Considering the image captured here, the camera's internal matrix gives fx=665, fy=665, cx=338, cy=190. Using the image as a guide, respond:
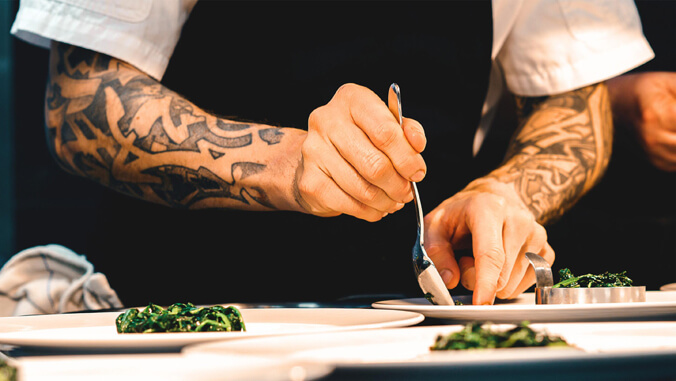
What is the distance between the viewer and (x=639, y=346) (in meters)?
0.51

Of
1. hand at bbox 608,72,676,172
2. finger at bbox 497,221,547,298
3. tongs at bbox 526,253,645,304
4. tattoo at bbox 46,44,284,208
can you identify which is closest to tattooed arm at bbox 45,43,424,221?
tattoo at bbox 46,44,284,208

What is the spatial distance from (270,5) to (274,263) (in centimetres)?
66

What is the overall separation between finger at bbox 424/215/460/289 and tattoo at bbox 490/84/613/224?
37cm

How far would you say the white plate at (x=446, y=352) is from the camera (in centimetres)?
32

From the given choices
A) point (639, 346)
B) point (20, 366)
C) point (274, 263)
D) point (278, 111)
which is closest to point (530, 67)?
point (278, 111)

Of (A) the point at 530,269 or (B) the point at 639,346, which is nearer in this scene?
(B) the point at 639,346

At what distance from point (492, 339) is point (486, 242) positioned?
0.60 meters

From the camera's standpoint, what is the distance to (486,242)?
1.07 m

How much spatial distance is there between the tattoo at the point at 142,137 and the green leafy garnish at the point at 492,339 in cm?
88

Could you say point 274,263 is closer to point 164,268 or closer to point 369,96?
point 164,268

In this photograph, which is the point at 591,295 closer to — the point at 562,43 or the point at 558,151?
the point at 558,151

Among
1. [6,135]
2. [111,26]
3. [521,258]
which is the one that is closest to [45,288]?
[111,26]

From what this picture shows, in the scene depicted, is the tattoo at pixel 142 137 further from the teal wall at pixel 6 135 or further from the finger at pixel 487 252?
the teal wall at pixel 6 135

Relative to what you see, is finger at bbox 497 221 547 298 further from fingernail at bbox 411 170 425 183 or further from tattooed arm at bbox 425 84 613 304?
fingernail at bbox 411 170 425 183
